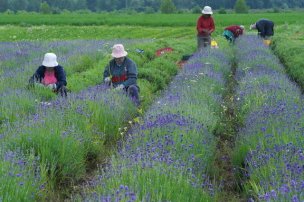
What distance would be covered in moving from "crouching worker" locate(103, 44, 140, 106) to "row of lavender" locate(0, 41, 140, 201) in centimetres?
45

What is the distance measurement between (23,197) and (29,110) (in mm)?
3140

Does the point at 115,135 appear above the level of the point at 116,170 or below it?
below

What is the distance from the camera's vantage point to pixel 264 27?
674 inches

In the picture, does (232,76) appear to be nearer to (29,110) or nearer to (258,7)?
(29,110)

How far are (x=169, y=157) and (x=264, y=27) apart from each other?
14089mm

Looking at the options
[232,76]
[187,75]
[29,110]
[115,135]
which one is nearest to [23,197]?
[115,135]

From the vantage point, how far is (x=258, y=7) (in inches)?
3221

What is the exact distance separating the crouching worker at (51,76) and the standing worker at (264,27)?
1041cm

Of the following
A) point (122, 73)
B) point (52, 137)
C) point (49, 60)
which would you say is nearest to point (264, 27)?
point (122, 73)

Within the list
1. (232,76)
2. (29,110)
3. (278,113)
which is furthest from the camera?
(232,76)

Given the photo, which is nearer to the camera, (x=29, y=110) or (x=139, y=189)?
(x=139, y=189)

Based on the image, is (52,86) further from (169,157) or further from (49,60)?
(169,157)

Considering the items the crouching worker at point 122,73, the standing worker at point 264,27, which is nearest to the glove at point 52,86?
the crouching worker at point 122,73

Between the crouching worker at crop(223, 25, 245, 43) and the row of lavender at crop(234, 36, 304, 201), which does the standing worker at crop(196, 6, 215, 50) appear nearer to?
the crouching worker at crop(223, 25, 245, 43)
